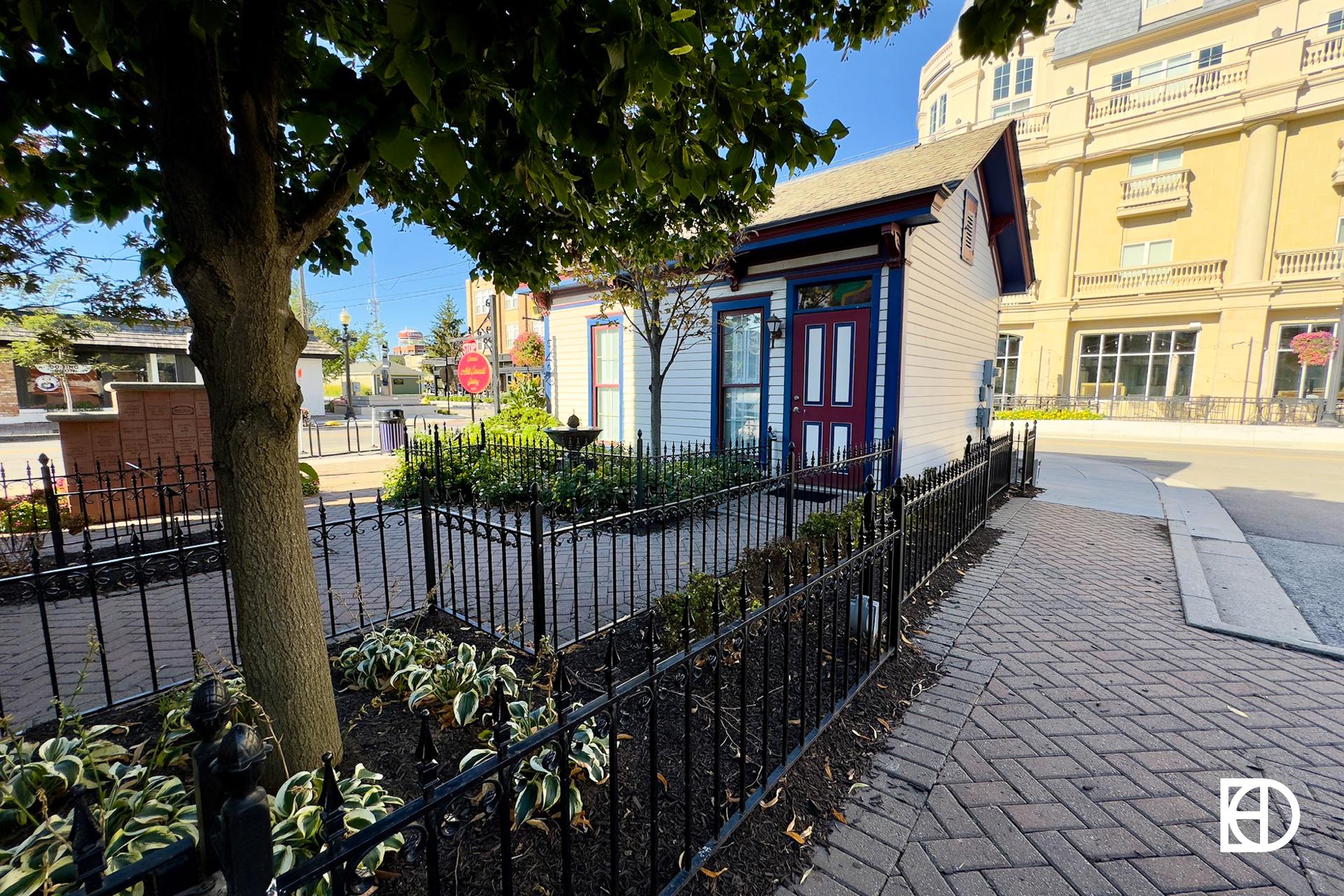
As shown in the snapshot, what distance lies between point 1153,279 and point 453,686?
32861 mm

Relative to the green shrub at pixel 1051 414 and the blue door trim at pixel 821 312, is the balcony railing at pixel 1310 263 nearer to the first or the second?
the green shrub at pixel 1051 414

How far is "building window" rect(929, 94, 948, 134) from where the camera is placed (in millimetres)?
32688

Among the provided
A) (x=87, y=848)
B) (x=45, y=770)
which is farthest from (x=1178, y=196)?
(x=45, y=770)

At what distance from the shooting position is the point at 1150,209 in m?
24.8

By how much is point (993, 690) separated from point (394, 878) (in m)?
3.43

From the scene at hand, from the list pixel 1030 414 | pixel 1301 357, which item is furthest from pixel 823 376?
pixel 1301 357

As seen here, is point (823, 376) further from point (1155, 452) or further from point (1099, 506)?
point (1155, 452)

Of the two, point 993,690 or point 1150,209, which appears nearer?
point 993,690

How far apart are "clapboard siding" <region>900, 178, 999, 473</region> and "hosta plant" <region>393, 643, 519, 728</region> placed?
23.7ft

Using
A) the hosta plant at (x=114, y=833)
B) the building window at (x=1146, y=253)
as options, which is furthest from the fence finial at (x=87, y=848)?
the building window at (x=1146, y=253)

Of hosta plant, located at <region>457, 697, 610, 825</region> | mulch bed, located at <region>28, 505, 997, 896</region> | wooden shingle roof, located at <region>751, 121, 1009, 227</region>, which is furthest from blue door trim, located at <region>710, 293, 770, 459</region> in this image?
hosta plant, located at <region>457, 697, 610, 825</region>

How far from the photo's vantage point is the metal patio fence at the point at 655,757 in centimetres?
128

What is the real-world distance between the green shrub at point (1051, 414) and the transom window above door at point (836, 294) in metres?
18.4

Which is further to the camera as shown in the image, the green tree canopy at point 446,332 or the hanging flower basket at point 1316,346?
the green tree canopy at point 446,332
